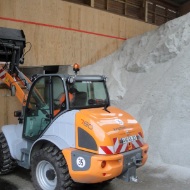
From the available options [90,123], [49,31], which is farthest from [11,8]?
[90,123]

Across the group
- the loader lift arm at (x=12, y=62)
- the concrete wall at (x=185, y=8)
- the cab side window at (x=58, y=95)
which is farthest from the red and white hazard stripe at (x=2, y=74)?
the concrete wall at (x=185, y=8)

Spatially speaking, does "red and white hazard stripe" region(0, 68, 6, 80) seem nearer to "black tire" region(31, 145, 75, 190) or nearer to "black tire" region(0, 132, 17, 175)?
"black tire" region(0, 132, 17, 175)

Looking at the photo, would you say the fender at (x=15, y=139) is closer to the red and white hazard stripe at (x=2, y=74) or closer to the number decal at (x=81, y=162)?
the red and white hazard stripe at (x=2, y=74)

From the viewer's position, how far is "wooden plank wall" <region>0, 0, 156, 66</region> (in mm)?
8594

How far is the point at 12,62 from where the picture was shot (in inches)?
218

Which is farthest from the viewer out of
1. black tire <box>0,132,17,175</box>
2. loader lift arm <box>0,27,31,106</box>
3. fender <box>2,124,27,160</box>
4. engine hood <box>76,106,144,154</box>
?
loader lift arm <box>0,27,31,106</box>

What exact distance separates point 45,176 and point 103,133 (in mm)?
1341

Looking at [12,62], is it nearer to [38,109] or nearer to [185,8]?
[38,109]

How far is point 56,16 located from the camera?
30.8 ft

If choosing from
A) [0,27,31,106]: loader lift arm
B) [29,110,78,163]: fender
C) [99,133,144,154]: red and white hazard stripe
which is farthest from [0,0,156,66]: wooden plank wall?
[99,133,144,154]: red and white hazard stripe

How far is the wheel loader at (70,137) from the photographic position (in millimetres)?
3846

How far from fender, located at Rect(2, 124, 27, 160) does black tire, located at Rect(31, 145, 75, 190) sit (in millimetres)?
687

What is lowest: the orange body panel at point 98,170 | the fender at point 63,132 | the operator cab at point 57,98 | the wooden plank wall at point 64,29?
the orange body panel at point 98,170

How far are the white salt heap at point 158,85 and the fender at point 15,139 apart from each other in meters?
3.04
